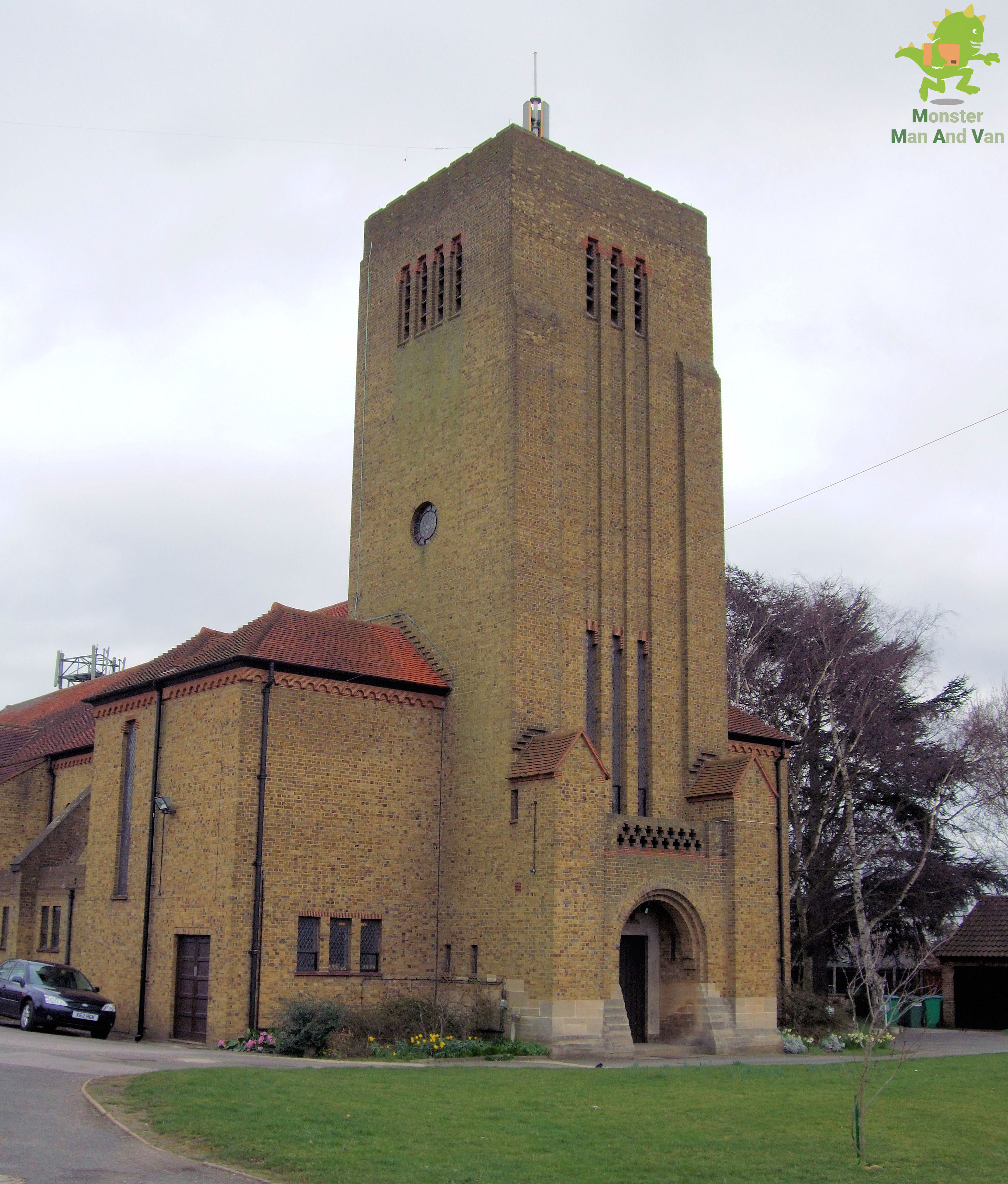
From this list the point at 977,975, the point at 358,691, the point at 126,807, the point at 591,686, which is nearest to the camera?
the point at 358,691

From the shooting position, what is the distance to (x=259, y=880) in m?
24.7

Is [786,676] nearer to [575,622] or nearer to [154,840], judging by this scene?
[575,622]

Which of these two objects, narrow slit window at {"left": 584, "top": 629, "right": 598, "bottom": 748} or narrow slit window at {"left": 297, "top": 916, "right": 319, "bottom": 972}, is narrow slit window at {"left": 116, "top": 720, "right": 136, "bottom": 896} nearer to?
narrow slit window at {"left": 297, "top": 916, "right": 319, "bottom": 972}

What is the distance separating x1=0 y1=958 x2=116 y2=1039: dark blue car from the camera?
80.2ft

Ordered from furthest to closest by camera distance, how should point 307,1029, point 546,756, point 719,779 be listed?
point 719,779 → point 546,756 → point 307,1029

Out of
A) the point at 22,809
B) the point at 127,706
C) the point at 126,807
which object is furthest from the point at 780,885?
the point at 22,809

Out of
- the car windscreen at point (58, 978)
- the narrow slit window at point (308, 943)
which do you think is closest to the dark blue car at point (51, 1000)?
the car windscreen at point (58, 978)

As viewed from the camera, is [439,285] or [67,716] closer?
[439,285]

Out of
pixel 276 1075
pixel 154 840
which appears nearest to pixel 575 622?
pixel 154 840

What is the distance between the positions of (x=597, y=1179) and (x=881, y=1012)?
202 inches

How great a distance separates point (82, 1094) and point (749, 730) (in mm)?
21186

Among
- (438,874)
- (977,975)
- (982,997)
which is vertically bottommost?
(982,997)

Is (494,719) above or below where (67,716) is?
below

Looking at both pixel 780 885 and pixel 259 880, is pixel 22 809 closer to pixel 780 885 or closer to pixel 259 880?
pixel 259 880
